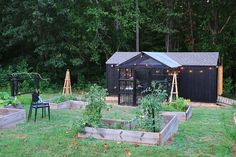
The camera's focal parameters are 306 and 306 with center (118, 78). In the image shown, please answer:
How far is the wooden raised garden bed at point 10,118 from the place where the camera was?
7.13 metres

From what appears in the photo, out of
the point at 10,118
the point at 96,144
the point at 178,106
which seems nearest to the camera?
the point at 96,144

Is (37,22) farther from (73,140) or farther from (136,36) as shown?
(73,140)

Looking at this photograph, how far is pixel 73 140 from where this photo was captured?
5969mm

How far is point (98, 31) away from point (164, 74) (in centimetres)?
737

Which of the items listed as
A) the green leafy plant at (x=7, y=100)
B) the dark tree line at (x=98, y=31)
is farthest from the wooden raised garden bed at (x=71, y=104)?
the dark tree line at (x=98, y=31)

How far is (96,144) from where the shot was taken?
5695 mm

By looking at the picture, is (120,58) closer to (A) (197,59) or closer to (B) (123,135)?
(A) (197,59)

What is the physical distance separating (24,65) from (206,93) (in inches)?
405

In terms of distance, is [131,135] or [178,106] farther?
[178,106]

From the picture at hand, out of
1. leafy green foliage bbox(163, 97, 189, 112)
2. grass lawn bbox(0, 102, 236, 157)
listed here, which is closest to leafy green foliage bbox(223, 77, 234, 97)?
leafy green foliage bbox(163, 97, 189, 112)

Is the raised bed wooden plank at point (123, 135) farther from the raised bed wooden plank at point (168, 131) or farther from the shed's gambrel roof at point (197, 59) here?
the shed's gambrel roof at point (197, 59)

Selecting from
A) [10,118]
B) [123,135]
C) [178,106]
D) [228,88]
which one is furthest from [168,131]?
[228,88]

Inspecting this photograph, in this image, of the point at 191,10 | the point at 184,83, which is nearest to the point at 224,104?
the point at 184,83

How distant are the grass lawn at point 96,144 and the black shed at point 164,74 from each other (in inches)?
174
